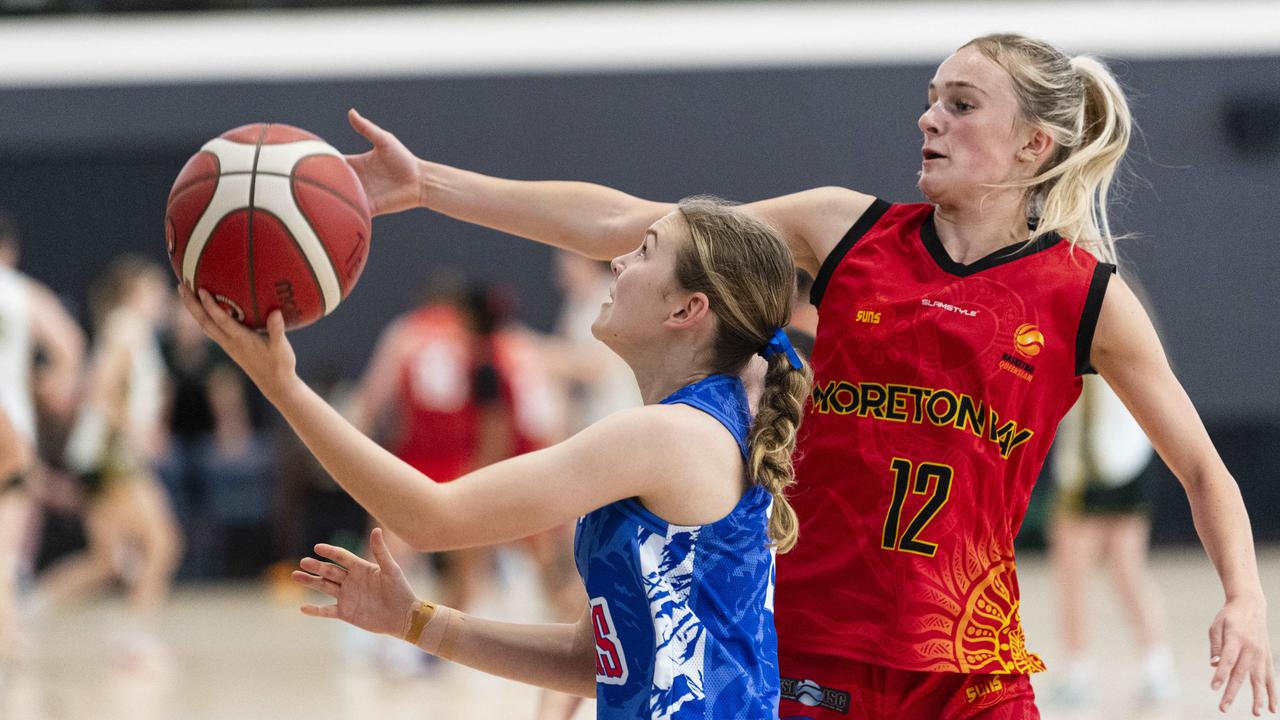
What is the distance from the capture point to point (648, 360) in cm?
231

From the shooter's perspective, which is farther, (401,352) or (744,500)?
(401,352)

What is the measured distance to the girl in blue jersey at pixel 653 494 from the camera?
204 cm

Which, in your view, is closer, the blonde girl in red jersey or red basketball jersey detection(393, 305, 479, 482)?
the blonde girl in red jersey

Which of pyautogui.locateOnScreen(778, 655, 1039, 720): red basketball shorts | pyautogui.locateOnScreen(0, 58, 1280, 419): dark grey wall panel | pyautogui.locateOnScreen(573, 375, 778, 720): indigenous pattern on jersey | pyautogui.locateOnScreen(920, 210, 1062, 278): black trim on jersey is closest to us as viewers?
pyautogui.locateOnScreen(573, 375, 778, 720): indigenous pattern on jersey

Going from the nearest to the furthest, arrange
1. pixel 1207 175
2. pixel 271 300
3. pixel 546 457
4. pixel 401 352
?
pixel 546 457 < pixel 271 300 < pixel 401 352 < pixel 1207 175

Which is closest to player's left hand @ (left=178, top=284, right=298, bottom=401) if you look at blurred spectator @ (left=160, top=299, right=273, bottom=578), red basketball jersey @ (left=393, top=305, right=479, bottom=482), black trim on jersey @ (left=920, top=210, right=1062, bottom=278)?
black trim on jersey @ (left=920, top=210, right=1062, bottom=278)

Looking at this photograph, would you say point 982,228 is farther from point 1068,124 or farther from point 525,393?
point 525,393

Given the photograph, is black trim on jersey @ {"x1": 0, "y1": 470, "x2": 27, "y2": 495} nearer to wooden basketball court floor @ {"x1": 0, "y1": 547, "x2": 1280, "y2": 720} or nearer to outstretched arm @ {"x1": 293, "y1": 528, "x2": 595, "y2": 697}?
wooden basketball court floor @ {"x1": 0, "y1": 547, "x2": 1280, "y2": 720}

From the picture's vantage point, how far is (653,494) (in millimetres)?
2109

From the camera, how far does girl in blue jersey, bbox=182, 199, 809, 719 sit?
2.04 m

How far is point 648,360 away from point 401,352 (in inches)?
243

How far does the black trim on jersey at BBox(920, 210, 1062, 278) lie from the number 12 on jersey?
350 millimetres

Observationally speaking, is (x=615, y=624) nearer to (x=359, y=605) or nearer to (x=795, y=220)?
(x=359, y=605)

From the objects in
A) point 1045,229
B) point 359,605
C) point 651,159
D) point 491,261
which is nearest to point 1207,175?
point 651,159
